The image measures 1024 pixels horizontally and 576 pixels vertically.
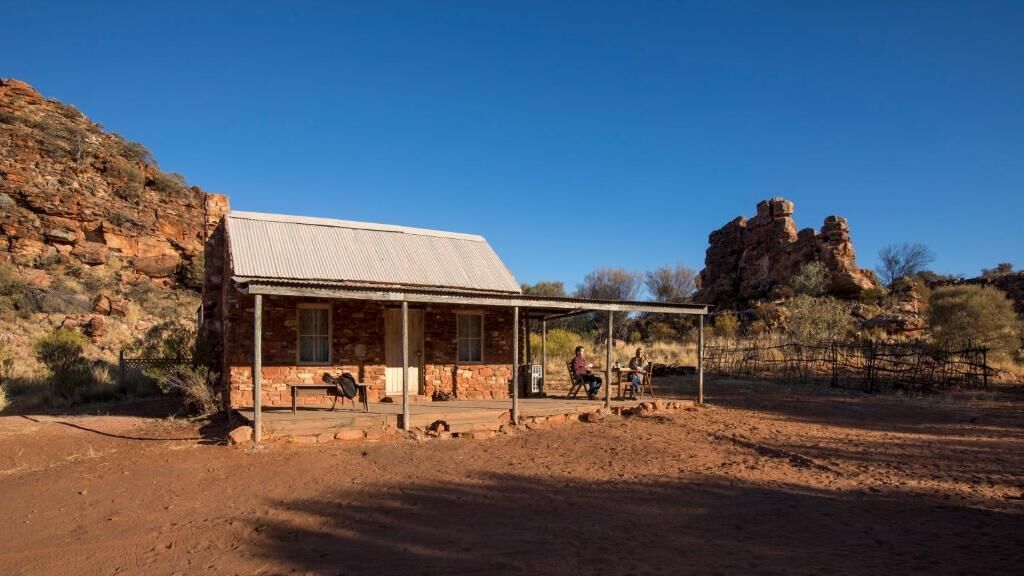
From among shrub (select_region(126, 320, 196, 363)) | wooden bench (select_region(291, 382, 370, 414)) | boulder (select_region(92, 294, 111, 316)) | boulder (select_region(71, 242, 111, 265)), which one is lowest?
wooden bench (select_region(291, 382, 370, 414))

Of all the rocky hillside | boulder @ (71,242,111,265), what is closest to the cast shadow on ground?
the rocky hillside

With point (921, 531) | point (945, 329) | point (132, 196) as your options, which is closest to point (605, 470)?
point (921, 531)

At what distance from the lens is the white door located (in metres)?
12.5

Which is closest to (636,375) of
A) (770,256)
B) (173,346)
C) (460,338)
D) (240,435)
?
(460,338)

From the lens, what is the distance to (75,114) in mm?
36125

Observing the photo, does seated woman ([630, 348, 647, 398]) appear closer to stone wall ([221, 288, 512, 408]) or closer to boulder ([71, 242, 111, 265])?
stone wall ([221, 288, 512, 408])

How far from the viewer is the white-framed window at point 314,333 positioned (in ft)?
38.5

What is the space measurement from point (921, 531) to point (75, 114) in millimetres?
44444

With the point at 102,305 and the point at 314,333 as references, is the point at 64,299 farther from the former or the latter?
the point at 314,333

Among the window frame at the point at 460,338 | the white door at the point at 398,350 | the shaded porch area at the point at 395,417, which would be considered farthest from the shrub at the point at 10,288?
the window frame at the point at 460,338

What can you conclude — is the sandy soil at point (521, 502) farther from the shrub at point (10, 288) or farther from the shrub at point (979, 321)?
the shrub at point (10, 288)

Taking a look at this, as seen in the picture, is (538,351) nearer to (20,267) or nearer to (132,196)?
(20,267)

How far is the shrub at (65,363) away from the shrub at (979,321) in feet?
89.2

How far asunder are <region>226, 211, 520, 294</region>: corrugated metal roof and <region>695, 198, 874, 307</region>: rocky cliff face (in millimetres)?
24765
